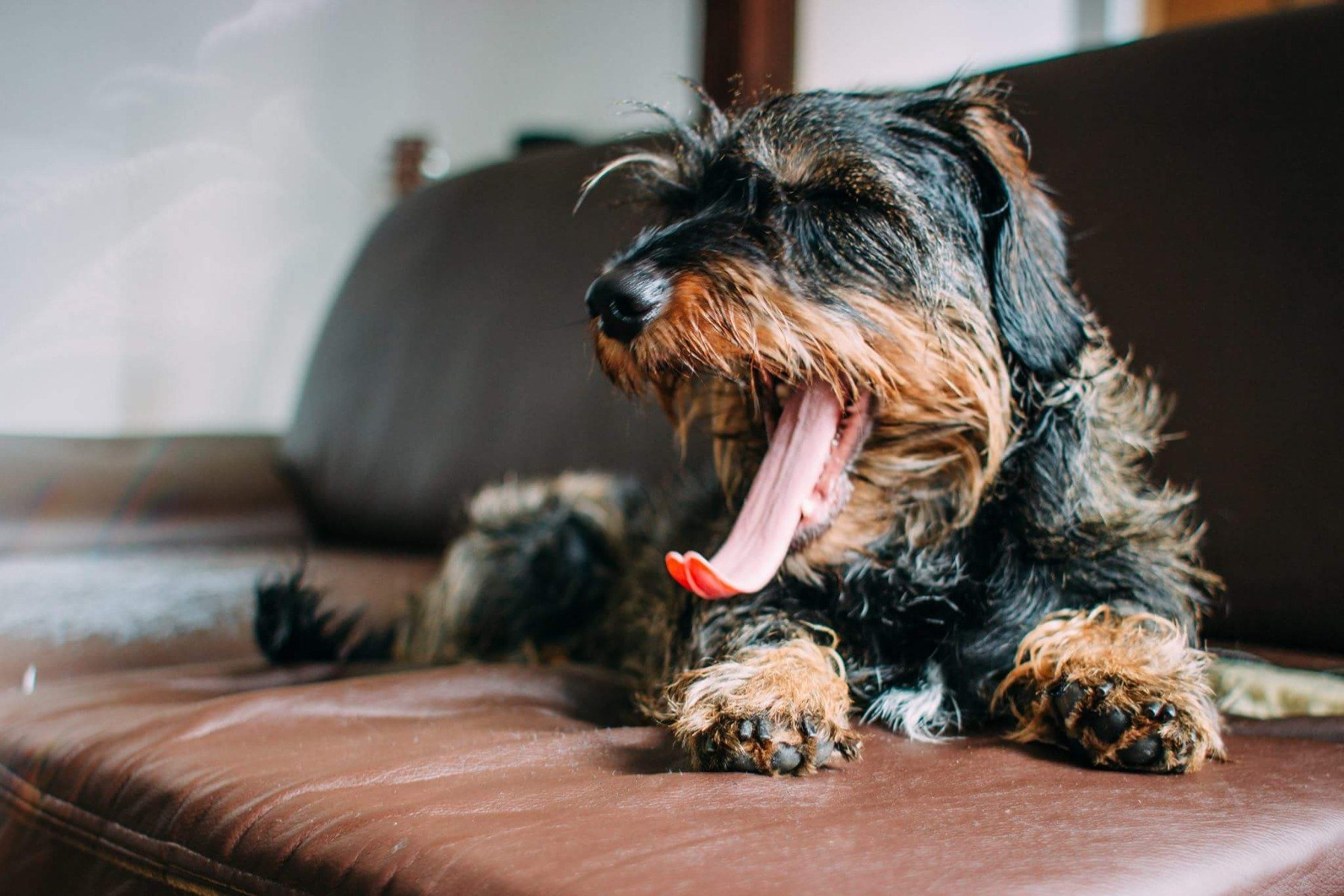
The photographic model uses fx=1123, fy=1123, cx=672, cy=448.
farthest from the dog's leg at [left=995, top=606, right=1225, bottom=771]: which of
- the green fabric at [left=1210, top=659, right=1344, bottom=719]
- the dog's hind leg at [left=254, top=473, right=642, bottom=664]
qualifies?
the dog's hind leg at [left=254, top=473, right=642, bottom=664]

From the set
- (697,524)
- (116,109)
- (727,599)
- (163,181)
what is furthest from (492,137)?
(727,599)

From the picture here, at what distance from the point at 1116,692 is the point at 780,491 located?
0.53 meters

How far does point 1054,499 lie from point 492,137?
4.08 metres

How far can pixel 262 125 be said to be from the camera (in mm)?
4055

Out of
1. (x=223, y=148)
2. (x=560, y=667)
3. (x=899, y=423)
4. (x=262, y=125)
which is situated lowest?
(x=560, y=667)

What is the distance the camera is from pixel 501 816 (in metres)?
1.09

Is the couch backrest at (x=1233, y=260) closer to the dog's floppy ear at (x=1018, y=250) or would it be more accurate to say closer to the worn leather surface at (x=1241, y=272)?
the worn leather surface at (x=1241, y=272)

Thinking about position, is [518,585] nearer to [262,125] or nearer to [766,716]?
[766,716]

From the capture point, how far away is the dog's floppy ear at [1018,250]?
161 centimetres

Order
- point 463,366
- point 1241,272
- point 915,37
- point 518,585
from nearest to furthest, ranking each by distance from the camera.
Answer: point 1241,272, point 518,585, point 463,366, point 915,37

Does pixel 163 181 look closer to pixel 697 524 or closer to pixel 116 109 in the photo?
pixel 116 109

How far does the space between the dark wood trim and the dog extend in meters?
2.27

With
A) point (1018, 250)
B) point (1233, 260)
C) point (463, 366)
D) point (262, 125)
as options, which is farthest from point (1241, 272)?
point (262, 125)

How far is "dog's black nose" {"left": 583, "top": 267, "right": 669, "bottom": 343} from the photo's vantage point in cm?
151
